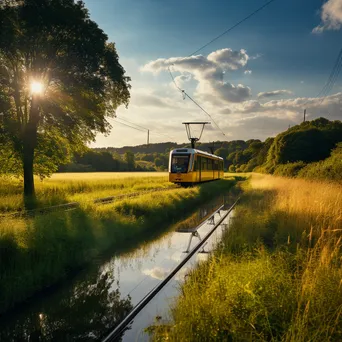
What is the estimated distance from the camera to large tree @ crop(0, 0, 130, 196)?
14336 millimetres

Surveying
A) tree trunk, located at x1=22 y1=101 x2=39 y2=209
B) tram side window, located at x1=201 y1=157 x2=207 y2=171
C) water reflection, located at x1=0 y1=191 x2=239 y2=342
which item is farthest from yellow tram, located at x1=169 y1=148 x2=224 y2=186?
water reflection, located at x1=0 y1=191 x2=239 y2=342

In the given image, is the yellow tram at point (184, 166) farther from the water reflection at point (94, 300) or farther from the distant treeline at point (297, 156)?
the water reflection at point (94, 300)

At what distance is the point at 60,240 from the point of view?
8.23 m

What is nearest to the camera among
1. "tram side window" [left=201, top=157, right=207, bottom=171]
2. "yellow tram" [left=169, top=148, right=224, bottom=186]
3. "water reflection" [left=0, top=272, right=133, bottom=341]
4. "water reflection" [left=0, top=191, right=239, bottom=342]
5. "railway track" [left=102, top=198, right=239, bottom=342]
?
"railway track" [left=102, top=198, right=239, bottom=342]

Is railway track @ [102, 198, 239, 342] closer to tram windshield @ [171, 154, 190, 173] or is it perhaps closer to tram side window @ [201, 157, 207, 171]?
tram windshield @ [171, 154, 190, 173]

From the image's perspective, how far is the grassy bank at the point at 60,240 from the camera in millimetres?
6527

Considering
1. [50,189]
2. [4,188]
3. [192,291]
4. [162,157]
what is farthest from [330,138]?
[162,157]

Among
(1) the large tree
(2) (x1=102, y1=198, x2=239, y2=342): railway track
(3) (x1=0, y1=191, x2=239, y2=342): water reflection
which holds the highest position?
(1) the large tree

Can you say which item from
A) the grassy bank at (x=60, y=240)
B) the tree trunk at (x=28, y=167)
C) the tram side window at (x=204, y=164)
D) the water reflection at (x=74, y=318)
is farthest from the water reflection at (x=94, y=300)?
the tram side window at (x=204, y=164)

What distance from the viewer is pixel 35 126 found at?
55.7 ft

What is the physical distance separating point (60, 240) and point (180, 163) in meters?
18.5

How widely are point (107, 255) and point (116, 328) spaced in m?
4.62

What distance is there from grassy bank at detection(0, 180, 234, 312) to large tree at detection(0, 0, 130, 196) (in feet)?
21.5

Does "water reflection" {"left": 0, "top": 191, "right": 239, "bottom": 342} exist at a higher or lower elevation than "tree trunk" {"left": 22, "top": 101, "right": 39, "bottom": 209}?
lower
